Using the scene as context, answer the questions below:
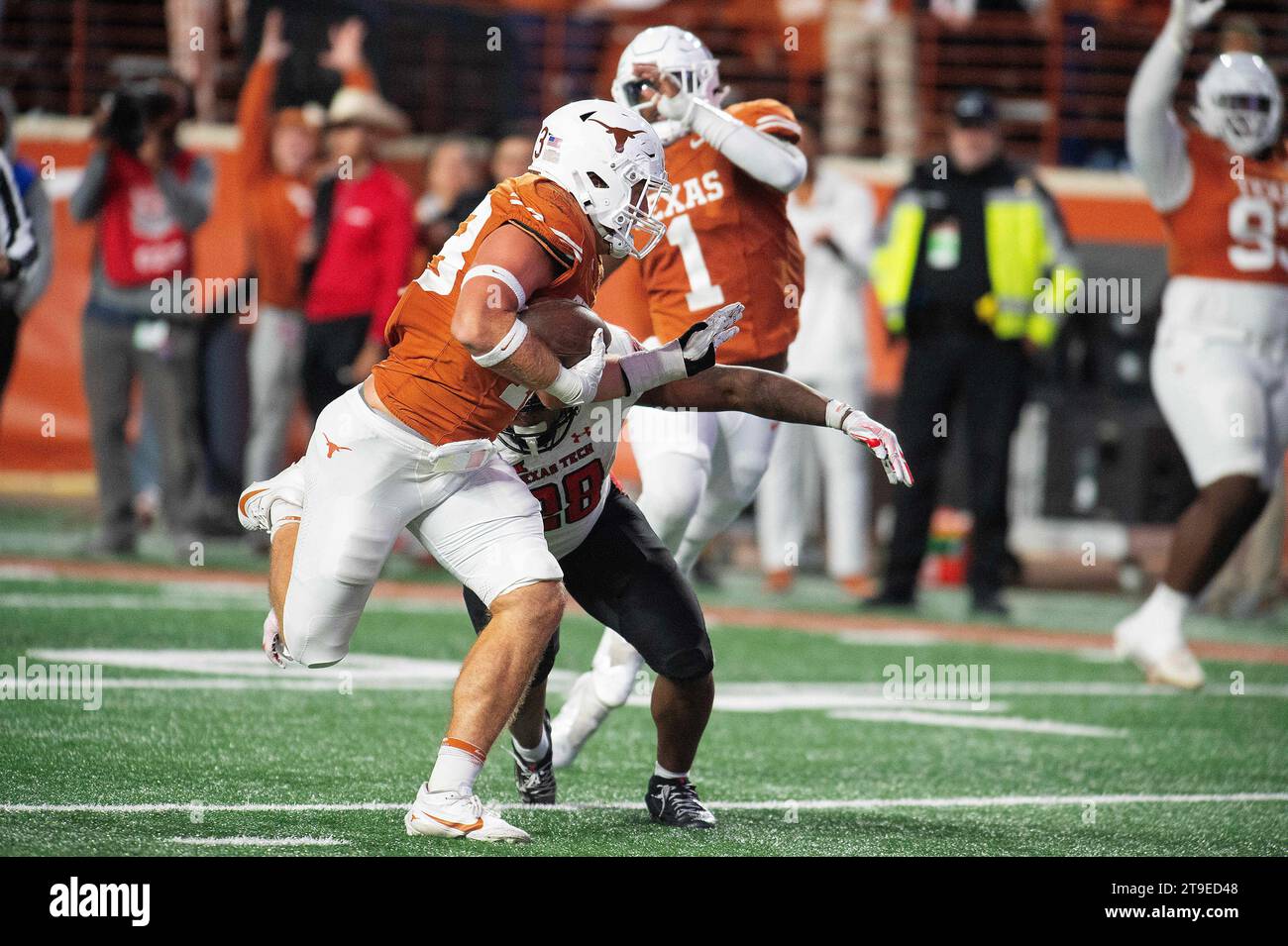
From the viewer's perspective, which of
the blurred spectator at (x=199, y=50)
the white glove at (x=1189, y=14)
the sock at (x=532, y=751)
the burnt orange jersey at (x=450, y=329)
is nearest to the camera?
the burnt orange jersey at (x=450, y=329)

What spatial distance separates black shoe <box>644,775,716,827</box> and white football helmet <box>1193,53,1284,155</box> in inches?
184

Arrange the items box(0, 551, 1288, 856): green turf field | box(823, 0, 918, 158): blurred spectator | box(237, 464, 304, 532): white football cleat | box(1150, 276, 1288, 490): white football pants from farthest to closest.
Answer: box(823, 0, 918, 158): blurred spectator → box(1150, 276, 1288, 490): white football pants → box(237, 464, 304, 532): white football cleat → box(0, 551, 1288, 856): green turf field

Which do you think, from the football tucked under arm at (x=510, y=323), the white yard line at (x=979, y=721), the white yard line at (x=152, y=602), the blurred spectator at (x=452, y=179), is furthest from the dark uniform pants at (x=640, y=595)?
the blurred spectator at (x=452, y=179)

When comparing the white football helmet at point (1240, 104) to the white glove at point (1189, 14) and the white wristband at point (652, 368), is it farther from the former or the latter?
the white wristband at point (652, 368)

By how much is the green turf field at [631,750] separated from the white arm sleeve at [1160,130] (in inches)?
85.4

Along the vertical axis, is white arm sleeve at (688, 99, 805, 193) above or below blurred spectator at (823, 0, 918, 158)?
below

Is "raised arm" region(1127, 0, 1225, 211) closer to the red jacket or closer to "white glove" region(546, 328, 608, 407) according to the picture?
"white glove" region(546, 328, 608, 407)

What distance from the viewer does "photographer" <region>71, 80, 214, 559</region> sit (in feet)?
38.2

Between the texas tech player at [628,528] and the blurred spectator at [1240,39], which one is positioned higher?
the blurred spectator at [1240,39]

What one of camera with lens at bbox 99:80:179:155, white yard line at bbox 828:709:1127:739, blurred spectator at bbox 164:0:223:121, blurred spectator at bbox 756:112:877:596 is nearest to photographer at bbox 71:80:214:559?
camera with lens at bbox 99:80:179:155

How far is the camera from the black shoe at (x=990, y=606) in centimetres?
1151

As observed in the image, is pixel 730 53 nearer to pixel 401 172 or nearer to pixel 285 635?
pixel 401 172

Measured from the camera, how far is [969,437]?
38.5 ft

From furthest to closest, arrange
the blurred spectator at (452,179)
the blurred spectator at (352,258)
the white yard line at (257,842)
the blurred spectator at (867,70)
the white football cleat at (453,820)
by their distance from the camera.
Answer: the blurred spectator at (867,70)
the blurred spectator at (452,179)
the blurred spectator at (352,258)
the white football cleat at (453,820)
the white yard line at (257,842)
